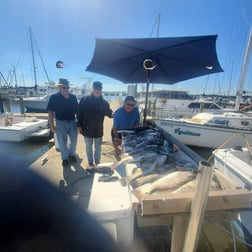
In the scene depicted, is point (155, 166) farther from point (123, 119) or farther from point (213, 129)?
point (213, 129)

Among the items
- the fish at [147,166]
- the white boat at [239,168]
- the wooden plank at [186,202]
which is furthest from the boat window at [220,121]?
the wooden plank at [186,202]

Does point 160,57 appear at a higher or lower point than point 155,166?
higher

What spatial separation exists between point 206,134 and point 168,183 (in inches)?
196

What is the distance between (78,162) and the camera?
147 inches

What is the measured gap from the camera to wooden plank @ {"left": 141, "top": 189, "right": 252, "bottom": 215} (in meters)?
0.99

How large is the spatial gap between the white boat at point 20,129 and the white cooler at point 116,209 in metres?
4.81

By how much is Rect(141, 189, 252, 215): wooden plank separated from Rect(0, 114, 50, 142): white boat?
5279mm

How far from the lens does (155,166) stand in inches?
62.5

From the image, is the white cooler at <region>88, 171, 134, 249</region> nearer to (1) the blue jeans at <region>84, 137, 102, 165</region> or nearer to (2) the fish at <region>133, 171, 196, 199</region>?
(2) the fish at <region>133, 171, 196, 199</region>

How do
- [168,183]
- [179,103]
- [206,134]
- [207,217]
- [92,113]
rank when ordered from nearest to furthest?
[207,217] → [168,183] → [92,113] → [206,134] → [179,103]

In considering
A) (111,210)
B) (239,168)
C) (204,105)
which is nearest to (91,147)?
(111,210)

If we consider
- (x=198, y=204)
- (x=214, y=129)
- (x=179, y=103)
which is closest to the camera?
(x=198, y=204)

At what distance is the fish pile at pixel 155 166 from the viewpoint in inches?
46.3

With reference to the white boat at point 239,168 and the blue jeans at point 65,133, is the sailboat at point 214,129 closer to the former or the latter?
the white boat at point 239,168
